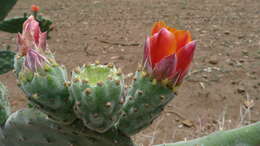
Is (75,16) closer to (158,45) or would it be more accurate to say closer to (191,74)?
(191,74)

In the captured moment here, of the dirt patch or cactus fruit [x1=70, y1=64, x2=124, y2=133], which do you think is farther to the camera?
the dirt patch

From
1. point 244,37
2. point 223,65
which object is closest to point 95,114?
point 223,65

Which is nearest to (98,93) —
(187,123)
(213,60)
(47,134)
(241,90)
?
(47,134)

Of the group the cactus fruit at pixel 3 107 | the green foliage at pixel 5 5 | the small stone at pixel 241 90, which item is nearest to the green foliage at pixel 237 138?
the cactus fruit at pixel 3 107

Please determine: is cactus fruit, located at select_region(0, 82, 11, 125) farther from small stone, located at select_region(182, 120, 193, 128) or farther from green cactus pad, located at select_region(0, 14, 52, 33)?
small stone, located at select_region(182, 120, 193, 128)

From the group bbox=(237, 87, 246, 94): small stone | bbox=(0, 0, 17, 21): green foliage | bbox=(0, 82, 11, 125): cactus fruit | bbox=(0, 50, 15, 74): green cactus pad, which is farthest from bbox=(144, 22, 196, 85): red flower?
bbox=(237, 87, 246, 94): small stone

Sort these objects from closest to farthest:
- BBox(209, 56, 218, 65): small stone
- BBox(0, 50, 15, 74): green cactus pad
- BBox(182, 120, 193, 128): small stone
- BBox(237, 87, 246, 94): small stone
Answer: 1. BBox(0, 50, 15, 74): green cactus pad
2. BBox(182, 120, 193, 128): small stone
3. BBox(237, 87, 246, 94): small stone
4. BBox(209, 56, 218, 65): small stone
